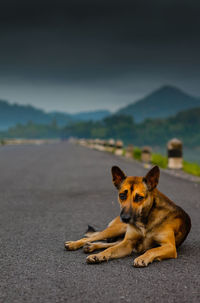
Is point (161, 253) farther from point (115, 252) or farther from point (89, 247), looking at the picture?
point (89, 247)

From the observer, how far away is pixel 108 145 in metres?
31.4

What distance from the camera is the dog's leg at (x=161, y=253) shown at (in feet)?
13.0

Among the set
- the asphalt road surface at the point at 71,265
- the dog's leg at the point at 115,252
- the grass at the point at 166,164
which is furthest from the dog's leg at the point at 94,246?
the grass at the point at 166,164

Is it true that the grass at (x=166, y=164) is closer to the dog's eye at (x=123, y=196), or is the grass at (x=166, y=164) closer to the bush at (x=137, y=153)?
the bush at (x=137, y=153)

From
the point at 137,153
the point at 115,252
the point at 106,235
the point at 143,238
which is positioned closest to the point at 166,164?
the point at 137,153

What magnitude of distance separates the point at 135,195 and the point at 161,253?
68 cm

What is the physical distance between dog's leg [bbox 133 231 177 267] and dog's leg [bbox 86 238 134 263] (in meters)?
0.31

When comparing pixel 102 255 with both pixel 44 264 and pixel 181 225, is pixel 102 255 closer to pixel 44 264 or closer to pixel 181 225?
pixel 44 264

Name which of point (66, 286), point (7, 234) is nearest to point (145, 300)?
point (66, 286)

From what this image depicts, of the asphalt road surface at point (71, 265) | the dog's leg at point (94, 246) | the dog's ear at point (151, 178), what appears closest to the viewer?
the asphalt road surface at point (71, 265)

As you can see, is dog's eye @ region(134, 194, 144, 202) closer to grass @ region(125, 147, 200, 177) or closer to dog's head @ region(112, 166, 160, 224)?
dog's head @ region(112, 166, 160, 224)

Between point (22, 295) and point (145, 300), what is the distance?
1.04m

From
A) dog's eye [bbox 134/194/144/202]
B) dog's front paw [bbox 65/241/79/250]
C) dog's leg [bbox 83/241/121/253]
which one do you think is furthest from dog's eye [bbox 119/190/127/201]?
dog's front paw [bbox 65/241/79/250]

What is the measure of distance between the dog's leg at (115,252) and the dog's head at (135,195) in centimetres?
36
